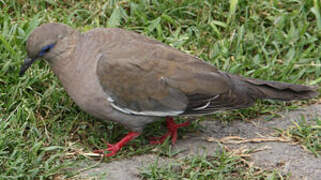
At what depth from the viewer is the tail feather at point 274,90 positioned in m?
4.82

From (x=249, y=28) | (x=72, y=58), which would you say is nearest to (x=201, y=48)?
Result: (x=249, y=28)

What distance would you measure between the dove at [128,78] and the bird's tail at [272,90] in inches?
3.7

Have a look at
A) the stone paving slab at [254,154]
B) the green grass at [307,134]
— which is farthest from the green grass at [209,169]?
the green grass at [307,134]

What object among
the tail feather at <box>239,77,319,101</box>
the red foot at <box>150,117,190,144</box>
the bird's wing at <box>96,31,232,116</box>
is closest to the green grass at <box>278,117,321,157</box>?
the tail feather at <box>239,77,319,101</box>

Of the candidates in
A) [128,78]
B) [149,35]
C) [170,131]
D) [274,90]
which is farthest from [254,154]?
[149,35]

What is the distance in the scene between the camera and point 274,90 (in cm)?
486

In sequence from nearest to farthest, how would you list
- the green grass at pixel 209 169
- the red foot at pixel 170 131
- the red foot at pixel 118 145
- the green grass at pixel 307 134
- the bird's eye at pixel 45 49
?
the green grass at pixel 209 169
the bird's eye at pixel 45 49
the red foot at pixel 118 145
the green grass at pixel 307 134
the red foot at pixel 170 131

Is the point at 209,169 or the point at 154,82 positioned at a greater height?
the point at 154,82

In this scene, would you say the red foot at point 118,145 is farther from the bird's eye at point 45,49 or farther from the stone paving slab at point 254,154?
the bird's eye at point 45,49

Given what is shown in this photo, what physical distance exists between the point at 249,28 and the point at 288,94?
4.47 ft

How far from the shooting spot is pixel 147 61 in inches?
179

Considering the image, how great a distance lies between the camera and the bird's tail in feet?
15.8

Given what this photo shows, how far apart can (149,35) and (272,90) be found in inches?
60.1

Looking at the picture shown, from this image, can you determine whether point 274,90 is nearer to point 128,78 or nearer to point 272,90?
point 272,90
